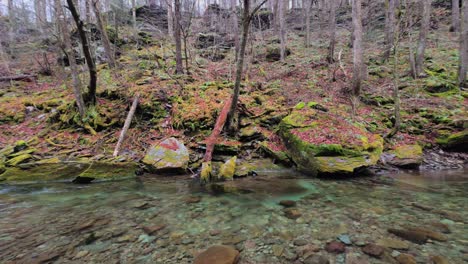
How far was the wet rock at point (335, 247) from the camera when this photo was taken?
321 cm

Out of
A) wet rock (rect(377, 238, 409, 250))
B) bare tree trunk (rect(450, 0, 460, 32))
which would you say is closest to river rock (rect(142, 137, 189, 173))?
wet rock (rect(377, 238, 409, 250))

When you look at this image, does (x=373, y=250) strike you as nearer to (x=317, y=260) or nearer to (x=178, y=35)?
(x=317, y=260)

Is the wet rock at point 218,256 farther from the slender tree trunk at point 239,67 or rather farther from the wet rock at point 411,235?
the slender tree trunk at point 239,67

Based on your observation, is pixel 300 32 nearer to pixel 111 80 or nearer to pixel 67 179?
pixel 111 80

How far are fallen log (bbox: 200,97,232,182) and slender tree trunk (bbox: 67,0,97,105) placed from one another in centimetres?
533

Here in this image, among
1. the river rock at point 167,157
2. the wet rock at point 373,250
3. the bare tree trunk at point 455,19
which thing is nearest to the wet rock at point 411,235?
the wet rock at point 373,250

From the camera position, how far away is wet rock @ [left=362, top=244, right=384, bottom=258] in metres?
3.08

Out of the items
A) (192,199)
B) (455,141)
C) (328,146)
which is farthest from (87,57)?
(455,141)

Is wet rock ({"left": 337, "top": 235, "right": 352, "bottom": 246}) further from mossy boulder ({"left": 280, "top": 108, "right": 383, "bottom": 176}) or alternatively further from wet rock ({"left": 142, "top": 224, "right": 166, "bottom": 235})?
mossy boulder ({"left": 280, "top": 108, "right": 383, "bottom": 176})

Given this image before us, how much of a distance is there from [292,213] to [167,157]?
451 cm

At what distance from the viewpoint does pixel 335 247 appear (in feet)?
10.8

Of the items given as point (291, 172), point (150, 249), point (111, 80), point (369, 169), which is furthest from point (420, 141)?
point (111, 80)

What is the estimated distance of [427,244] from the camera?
3240mm

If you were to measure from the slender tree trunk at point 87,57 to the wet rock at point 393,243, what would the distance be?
Result: 963cm
